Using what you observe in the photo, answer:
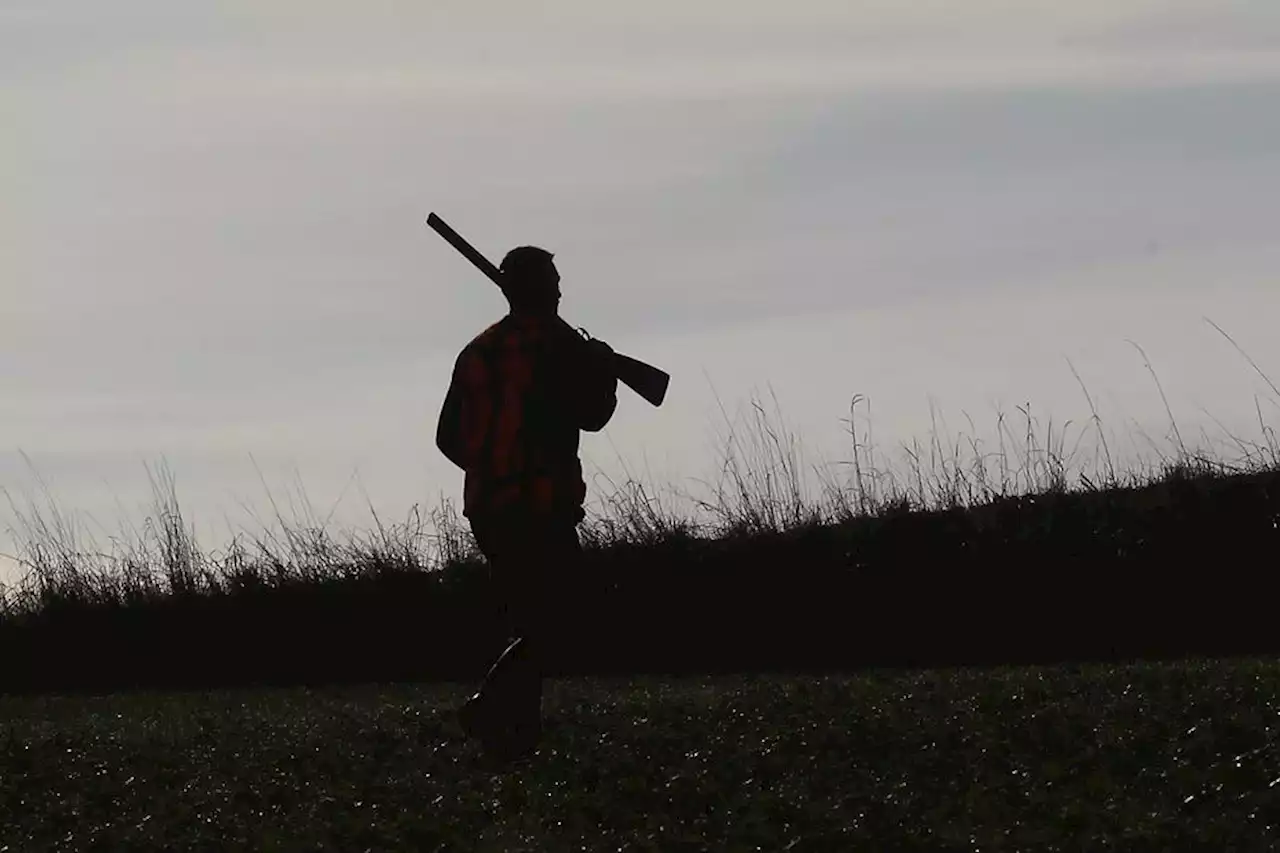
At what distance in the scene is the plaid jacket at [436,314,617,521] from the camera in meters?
10.4

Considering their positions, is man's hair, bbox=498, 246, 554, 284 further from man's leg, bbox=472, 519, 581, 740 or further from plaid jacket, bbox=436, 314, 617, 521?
man's leg, bbox=472, 519, 581, 740

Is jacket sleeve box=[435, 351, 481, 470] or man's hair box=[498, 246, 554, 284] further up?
man's hair box=[498, 246, 554, 284]

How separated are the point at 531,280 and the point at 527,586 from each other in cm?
140

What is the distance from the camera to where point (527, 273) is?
10438mm

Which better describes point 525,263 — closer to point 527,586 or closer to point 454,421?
point 454,421

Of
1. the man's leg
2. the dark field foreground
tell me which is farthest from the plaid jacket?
the dark field foreground

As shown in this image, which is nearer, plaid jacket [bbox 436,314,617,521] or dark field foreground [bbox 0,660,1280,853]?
dark field foreground [bbox 0,660,1280,853]

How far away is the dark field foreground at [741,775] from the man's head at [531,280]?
6.91 ft

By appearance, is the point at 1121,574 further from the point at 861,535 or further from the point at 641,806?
the point at 641,806

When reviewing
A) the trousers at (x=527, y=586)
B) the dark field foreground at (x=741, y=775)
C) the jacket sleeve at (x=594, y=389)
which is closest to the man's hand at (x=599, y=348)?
the jacket sleeve at (x=594, y=389)

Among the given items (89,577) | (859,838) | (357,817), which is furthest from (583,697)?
(89,577)

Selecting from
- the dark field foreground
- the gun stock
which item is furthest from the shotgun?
the dark field foreground

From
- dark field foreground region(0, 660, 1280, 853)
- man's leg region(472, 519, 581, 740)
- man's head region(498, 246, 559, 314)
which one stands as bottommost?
dark field foreground region(0, 660, 1280, 853)

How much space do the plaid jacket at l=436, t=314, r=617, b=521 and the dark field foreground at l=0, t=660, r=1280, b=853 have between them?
4.16ft
